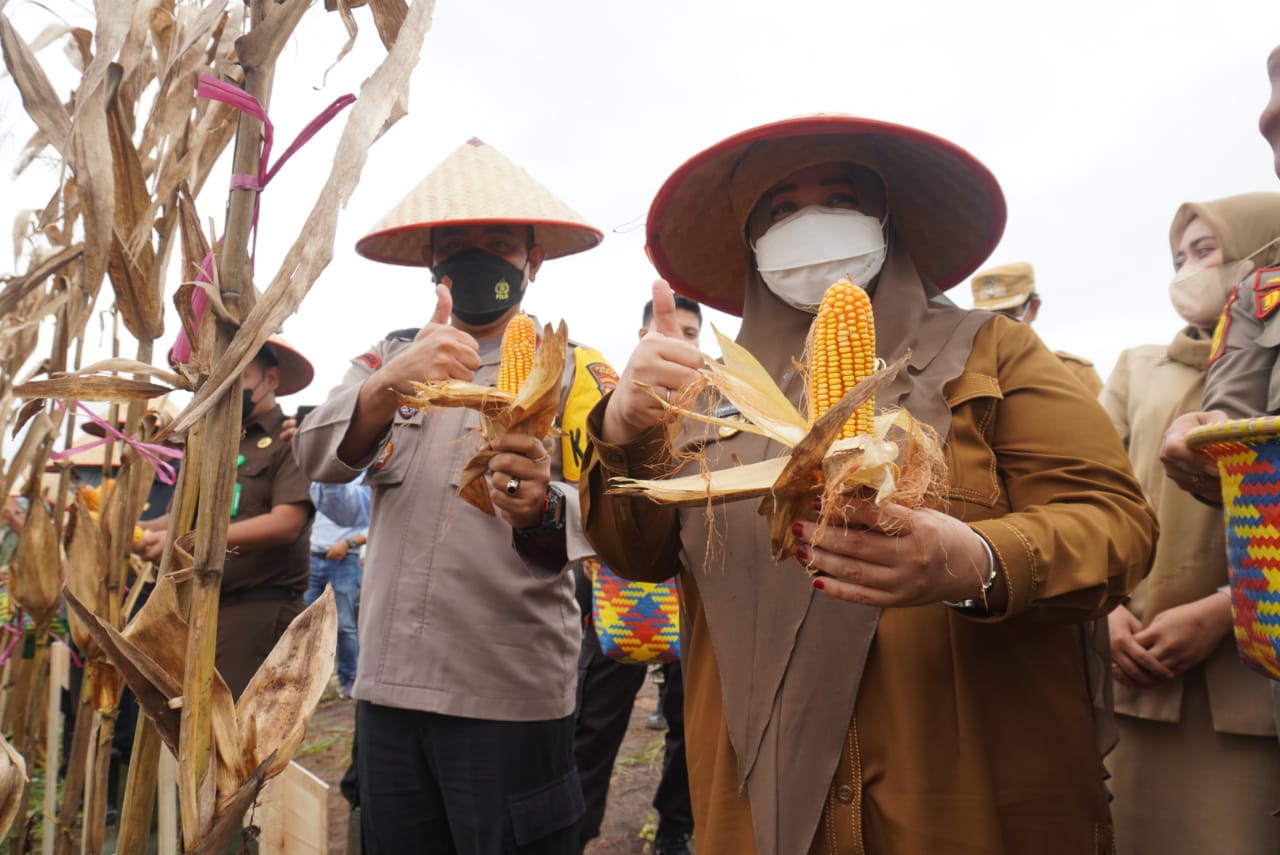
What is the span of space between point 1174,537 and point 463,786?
1.87 metres

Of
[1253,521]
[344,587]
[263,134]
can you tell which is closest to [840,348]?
[1253,521]

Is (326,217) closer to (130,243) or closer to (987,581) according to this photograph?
(130,243)

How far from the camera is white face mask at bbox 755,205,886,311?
164 centimetres

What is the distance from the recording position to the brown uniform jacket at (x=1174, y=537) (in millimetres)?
1790

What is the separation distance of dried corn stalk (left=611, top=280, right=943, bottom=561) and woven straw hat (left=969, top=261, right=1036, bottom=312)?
3.26 metres

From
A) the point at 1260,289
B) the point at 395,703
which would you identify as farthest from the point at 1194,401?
the point at 395,703

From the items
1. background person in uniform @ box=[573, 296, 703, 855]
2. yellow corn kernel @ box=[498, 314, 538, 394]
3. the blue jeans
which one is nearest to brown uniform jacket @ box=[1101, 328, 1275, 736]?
yellow corn kernel @ box=[498, 314, 538, 394]

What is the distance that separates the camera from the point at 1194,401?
2154 mm

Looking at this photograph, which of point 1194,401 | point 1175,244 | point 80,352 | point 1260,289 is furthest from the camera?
point 1175,244

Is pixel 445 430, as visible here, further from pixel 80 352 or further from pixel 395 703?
pixel 80 352

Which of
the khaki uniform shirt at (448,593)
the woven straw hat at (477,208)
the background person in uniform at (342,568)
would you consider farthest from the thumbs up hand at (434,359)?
the background person in uniform at (342,568)

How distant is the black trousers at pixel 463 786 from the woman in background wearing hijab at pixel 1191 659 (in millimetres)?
1409

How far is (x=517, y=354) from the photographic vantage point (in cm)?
198

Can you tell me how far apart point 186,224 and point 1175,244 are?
255cm
